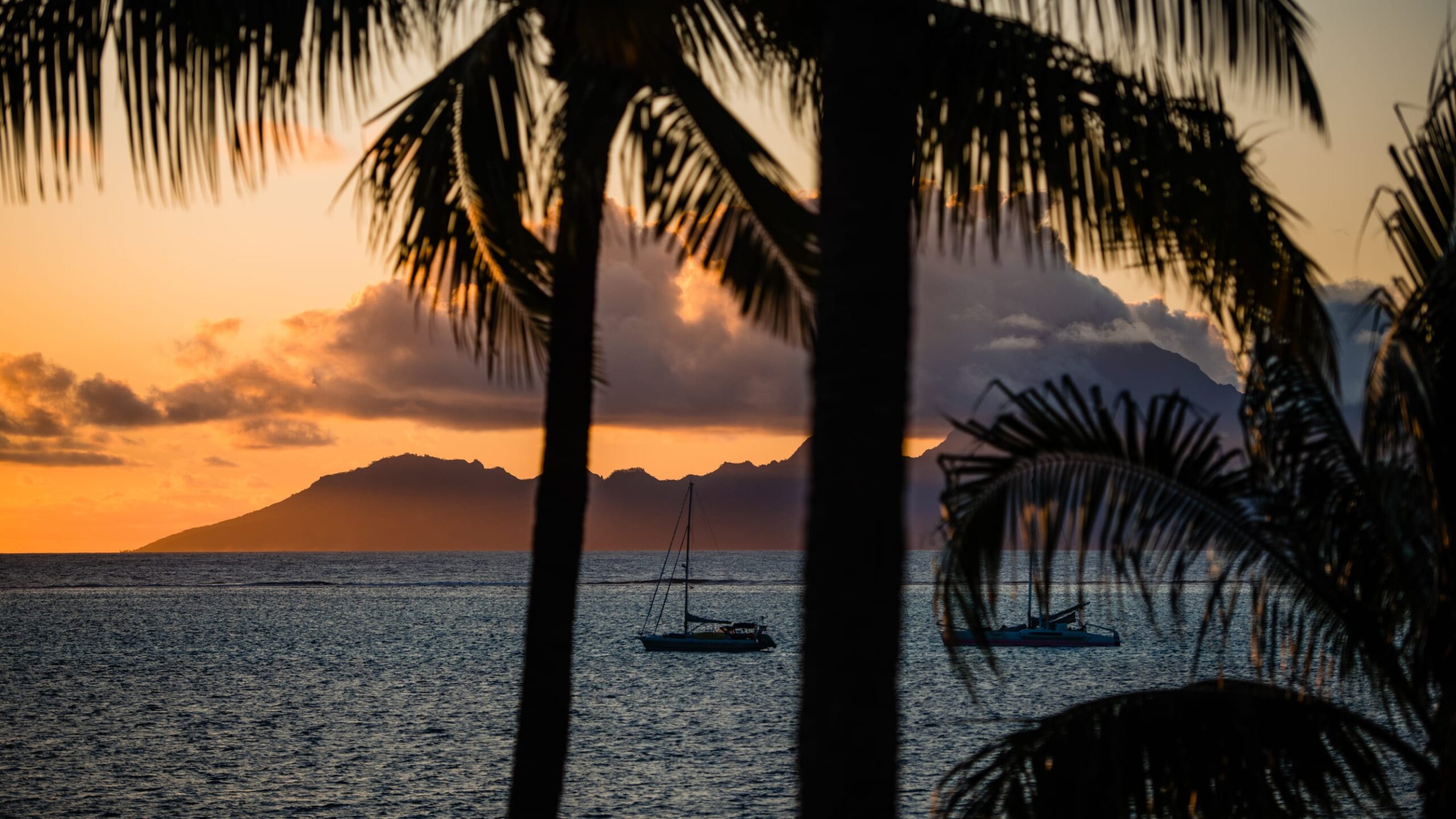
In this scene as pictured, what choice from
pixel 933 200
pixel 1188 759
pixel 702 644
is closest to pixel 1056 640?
pixel 702 644

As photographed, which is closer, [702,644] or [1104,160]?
[1104,160]

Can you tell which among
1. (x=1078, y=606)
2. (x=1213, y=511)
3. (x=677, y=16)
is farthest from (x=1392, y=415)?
(x=677, y=16)

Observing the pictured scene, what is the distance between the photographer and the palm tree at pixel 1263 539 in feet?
18.6

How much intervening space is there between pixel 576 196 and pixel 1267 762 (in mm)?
4681

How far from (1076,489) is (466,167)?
12.3ft

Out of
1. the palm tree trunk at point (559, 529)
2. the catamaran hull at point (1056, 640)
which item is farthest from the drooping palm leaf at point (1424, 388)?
the catamaran hull at point (1056, 640)

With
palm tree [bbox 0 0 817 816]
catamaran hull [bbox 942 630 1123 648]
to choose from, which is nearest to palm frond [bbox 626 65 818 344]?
palm tree [bbox 0 0 817 816]

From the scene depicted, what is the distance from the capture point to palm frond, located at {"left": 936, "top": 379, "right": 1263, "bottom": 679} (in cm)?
566

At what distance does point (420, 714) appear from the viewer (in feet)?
176

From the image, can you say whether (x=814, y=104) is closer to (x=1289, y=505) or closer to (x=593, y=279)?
(x=593, y=279)

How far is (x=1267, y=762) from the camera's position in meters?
6.26

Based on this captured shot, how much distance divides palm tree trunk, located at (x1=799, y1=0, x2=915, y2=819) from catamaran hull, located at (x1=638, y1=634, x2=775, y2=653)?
75658mm

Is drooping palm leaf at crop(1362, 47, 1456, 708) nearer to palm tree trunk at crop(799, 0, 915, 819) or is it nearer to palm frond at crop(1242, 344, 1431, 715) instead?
palm frond at crop(1242, 344, 1431, 715)

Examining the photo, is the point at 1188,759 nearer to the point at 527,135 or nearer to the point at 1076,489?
the point at 1076,489
